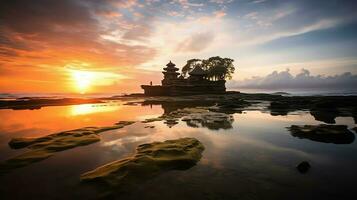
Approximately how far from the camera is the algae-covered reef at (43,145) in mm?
5821

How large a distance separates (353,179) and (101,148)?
809 cm

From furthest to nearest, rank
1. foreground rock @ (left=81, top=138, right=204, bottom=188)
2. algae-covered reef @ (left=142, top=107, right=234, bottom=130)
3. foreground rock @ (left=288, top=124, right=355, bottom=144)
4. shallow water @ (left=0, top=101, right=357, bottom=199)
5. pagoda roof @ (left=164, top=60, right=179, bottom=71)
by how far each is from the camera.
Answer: pagoda roof @ (left=164, top=60, right=179, bottom=71)
algae-covered reef @ (left=142, top=107, right=234, bottom=130)
foreground rock @ (left=288, top=124, right=355, bottom=144)
foreground rock @ (left=81, top=138, right=204, bottom=188)
shallow water @ (left=0, top=101, right=357, bottom=199)

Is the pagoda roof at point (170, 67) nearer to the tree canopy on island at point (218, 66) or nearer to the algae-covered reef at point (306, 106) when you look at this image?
the tree canopy on island at point (218, 66)

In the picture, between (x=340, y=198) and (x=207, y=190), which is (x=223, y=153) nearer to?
(x=207, y=190)

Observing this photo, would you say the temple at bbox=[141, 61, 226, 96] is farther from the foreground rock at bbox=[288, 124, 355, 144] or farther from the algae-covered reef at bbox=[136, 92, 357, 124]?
the foreground rock at bbox=[288, 124, 355, 144]

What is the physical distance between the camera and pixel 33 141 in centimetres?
812

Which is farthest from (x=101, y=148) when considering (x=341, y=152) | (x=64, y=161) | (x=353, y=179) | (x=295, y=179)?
(x=341, y=152)

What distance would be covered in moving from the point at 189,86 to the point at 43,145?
150 feet

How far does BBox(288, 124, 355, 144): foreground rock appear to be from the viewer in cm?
817

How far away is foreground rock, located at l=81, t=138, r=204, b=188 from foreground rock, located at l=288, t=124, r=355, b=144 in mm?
5627

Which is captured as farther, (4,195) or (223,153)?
(223,153)

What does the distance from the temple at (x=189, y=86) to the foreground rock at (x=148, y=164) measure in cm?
4381

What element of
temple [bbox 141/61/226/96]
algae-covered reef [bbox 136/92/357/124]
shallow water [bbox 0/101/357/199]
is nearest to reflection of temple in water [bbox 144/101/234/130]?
shallow water [bbox 0/101/357/199]

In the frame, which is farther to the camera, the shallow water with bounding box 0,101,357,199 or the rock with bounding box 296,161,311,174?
the rock with bounding box 296,161,311,174
